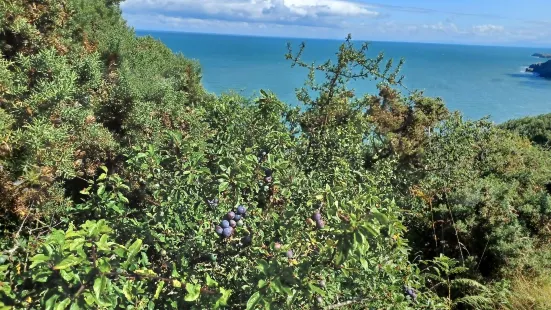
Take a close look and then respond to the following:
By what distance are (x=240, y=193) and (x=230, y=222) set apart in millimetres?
197

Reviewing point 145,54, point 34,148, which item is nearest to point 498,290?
point 34,148

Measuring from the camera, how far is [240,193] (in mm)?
2496

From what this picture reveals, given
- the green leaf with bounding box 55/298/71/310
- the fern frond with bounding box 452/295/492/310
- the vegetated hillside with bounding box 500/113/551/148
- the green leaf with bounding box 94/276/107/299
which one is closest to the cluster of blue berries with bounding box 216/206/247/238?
the green leaf with bounding box 94/276/107/299

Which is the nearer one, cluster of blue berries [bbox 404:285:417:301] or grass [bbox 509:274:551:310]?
cluster of blue berries [bbox 404:285:417:301]

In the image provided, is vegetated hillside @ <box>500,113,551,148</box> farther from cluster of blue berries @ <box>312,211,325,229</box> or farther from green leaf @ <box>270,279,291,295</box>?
green leaf @ <box>270,279,291,295</box>

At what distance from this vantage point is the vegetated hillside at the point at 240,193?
2.07 m

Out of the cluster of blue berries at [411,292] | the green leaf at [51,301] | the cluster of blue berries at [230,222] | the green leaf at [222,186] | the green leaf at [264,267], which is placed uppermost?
the green leaf at [222,186]

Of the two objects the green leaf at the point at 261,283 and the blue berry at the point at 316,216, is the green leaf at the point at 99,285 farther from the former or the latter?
the blue berry at the point at 316,216

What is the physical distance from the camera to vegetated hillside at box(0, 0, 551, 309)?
81.7 inches

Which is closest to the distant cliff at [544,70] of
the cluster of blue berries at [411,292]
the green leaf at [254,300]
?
the cluster of blue berries at [411,292]

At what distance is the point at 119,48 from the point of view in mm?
8906

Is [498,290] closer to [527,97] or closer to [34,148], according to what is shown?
[34,148]

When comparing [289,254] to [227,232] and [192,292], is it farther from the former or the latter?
[192,292]

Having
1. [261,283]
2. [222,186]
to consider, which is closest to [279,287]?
[261,283]
